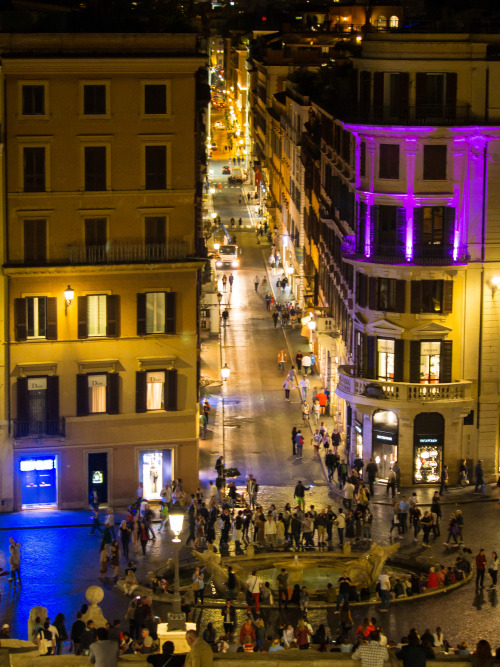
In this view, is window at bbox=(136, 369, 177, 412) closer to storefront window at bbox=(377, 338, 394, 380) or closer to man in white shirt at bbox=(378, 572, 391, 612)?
storefront window at bbox=(377, 338, 394, 380)

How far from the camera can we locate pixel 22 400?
57.1 m

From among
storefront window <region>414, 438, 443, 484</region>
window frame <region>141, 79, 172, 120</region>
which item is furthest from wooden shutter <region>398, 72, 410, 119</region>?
storefront window <region>414, 438, 443, 484</region>

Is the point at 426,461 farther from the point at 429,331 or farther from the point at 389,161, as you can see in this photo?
the point at 389,161

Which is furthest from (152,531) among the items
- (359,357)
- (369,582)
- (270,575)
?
(359,357)

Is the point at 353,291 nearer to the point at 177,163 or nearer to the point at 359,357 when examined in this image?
the point at 359,357

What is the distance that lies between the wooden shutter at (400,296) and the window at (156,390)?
10658 millimetres

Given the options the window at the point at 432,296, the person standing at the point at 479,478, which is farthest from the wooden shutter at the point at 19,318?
the person standing at the point at 479,478

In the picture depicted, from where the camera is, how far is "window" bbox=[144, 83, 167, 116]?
56.9 m

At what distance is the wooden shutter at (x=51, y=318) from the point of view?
187 feet

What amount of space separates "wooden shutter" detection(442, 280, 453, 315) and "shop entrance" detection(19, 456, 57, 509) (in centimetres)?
1842

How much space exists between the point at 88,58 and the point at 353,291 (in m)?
17.8

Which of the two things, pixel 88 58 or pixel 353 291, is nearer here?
pixel 88 58

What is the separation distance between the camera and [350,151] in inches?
2630

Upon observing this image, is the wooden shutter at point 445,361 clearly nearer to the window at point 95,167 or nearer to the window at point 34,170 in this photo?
the window at point 95,167
